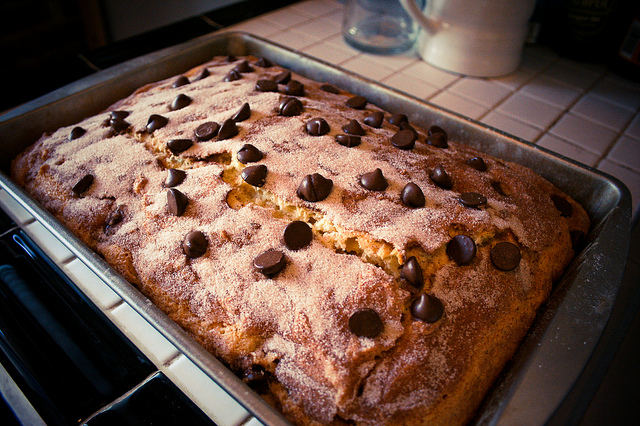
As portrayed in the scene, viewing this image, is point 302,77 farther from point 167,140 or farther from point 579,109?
point 579,109

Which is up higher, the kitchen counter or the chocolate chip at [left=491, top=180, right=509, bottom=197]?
the chocolate chip at [left=491, top=180, right=509, bottom=197]

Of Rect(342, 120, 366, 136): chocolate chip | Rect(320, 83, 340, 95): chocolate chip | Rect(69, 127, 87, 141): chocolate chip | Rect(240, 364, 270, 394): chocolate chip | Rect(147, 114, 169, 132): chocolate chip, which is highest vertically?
A: Rect(342, 120, 366, 136): chocolate chip

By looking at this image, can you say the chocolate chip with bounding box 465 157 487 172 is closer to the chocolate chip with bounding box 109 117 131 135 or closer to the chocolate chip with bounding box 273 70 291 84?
the chocolate chip with bounding box 273 70 291 84

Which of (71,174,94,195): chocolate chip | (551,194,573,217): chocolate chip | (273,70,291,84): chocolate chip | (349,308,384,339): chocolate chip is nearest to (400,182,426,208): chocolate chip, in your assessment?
(349,308,384,339): chocolate chip

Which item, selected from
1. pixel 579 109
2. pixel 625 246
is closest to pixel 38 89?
pixel 625 246

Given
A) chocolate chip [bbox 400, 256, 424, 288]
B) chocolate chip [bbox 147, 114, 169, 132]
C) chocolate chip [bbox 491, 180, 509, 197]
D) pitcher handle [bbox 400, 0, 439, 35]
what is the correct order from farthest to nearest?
pitcher handle [bbox 400, 0, 439, 35]
chocolate chip [bbox 147, 114, 169, 132]
chocolate chip [bbox 491, 180, 509, 197]
chocolate chip [bbox 400, 256, 424, 288]

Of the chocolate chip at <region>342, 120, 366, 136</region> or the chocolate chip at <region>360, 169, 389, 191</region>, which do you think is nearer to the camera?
the chocolate chip at <region>360, 169, 389, 191</region>
